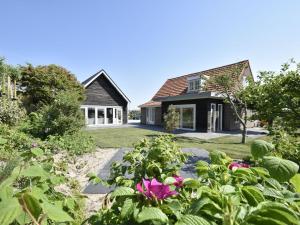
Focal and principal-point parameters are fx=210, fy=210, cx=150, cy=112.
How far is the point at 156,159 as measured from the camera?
196 centimetres

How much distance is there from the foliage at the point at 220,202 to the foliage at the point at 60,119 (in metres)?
12.3

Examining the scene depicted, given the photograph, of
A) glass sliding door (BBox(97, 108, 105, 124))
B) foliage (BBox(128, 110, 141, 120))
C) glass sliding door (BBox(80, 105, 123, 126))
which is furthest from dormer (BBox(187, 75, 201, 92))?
foliage (BBox(128, 110, 141, 120))

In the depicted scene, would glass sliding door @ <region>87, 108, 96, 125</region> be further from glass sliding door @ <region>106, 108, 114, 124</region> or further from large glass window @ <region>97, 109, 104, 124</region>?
glass sliding door @ <region>106, 108, 114, 124</region>

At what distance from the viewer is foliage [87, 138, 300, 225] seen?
65 cm

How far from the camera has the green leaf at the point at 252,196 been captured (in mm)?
766

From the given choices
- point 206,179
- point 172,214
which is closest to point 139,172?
point 206,179

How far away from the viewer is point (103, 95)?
2770cm

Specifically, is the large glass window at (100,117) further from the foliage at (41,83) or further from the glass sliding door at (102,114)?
the foliage at (41,83)

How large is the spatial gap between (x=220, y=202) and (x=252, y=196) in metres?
0.12

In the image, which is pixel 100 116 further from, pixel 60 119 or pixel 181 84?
pixel 60 119

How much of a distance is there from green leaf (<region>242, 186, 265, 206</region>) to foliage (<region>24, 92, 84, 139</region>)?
1274cm

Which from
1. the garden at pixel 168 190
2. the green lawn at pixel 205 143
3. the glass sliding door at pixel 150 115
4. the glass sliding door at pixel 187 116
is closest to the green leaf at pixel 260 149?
the garden at pixel 168 190

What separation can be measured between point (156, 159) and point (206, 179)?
0.86m

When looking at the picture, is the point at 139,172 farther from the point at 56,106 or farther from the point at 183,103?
the point at 183,103
